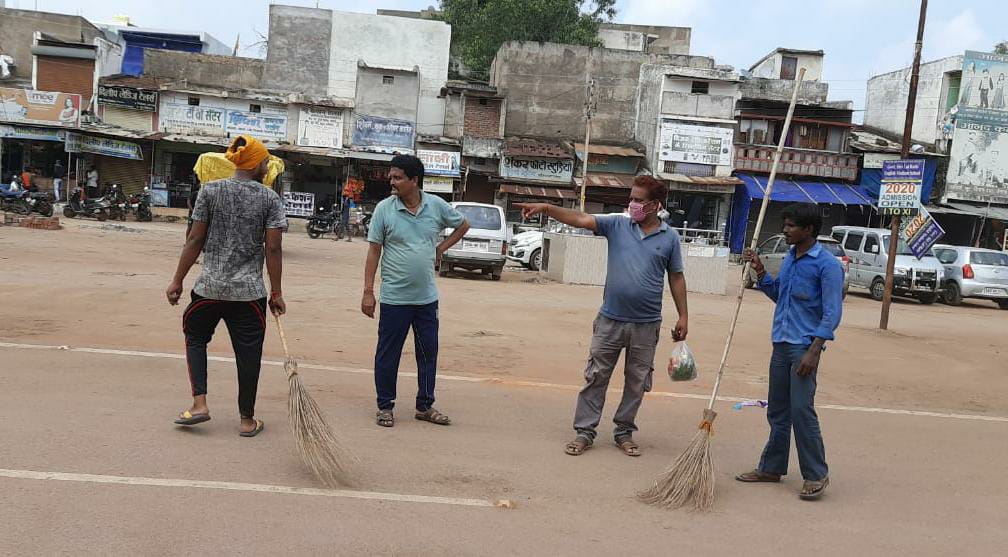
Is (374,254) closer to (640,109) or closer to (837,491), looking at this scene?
(837,491)

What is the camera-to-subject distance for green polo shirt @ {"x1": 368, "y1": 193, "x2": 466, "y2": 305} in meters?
5.59

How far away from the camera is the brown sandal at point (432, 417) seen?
5.71 m

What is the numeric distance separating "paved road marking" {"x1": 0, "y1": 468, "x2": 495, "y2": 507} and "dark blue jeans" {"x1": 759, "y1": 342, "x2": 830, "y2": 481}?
183cm

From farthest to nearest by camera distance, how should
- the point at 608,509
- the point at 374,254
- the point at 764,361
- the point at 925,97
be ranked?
the point at 925,97 → the point at 764,361 → the point at 374,254 → the point at 608,509

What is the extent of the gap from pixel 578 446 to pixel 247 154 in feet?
8.76

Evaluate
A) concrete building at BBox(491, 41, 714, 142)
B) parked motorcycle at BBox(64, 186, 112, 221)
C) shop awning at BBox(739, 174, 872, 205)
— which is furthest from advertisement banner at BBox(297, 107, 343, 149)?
shop awning at BBox(739, 174, 872, 205)

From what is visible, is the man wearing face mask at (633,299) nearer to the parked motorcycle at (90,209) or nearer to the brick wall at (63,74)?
the parked motorcycle at (90,209)

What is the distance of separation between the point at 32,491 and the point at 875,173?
3638 centimetres

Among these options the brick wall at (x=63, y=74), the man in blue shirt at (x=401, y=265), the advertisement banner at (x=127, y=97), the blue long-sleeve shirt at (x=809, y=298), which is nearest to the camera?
the blue long-sleeve shirt at (x=809, y=298)

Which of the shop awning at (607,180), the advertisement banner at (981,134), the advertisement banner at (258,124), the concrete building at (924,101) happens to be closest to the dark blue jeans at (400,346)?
the shop awning at (607,180)

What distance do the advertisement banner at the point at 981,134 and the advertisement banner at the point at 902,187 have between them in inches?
1002

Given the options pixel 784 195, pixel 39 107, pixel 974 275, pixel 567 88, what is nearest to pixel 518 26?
pixel 567 88

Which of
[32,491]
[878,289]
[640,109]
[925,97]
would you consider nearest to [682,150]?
[640,109]

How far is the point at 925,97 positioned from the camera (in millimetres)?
37344
